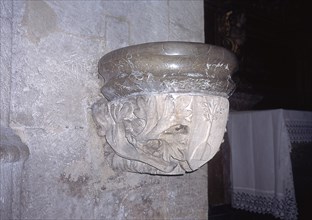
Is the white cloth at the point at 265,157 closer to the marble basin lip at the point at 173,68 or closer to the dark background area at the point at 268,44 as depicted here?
the dark background area at the point at 268,44

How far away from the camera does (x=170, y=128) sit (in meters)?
0.98

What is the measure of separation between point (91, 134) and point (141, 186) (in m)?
0.35

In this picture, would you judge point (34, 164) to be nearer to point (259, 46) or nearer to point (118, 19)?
point (118, 19)

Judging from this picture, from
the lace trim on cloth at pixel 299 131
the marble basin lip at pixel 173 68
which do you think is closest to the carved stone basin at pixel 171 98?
the marble basin lip at pixel 173 68

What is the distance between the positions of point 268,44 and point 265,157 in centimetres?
215

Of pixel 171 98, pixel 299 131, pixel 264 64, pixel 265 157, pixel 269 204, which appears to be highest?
pixel 264 64

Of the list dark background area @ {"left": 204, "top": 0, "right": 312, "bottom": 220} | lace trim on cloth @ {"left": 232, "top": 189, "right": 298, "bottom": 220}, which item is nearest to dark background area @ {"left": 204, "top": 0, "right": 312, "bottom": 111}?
dark background area @ {"left": 204, "top": 0, "right": 312, "bottom": 220}

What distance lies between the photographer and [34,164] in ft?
3.52

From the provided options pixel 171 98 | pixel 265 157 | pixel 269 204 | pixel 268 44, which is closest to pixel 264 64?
pixel 268 44

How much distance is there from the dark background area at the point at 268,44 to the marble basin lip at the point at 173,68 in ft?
8.93

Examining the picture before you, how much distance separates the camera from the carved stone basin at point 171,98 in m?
0.93

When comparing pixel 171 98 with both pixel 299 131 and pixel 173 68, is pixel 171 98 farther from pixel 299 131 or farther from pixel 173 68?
pixel 299 131

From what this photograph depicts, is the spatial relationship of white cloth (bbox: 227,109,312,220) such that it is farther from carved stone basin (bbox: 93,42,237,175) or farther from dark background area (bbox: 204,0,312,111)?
carved stone basin (bbox: 93,42,237,175)

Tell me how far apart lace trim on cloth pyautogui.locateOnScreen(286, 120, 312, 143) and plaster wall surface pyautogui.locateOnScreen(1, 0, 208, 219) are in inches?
86.8
